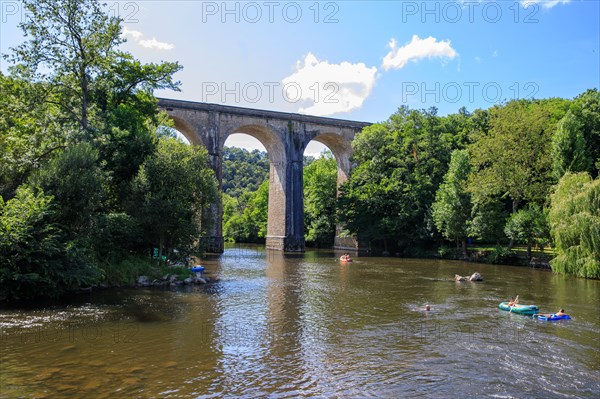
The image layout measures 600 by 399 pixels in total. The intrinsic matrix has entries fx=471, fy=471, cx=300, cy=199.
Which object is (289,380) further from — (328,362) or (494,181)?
(494,181)

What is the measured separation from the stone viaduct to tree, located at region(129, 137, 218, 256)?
1529 centimetres

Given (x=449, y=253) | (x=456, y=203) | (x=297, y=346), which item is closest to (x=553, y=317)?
(x=297, y=346)

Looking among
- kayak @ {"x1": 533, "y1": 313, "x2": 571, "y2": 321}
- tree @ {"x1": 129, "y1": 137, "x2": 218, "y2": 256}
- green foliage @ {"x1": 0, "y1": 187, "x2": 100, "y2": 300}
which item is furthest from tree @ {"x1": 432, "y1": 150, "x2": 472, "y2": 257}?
green foliage @ {"x1": 0, "y1": 187, "x2": 100, "y2": 300}

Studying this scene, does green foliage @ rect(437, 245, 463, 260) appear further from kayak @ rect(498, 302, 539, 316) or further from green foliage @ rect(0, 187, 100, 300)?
green foliage @ rect(0, 187, 100, 300)

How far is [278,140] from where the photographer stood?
143ft

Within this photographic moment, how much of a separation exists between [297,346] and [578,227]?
18172 millimetres

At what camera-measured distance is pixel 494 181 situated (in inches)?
1242

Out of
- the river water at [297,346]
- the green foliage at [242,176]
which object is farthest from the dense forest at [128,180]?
the green foliage at [242,176]

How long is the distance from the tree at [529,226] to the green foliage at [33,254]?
79.9ft

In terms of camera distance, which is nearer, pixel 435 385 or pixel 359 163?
pixel 435 385

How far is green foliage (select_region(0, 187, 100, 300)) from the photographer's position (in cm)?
1370

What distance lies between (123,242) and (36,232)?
16.9ft

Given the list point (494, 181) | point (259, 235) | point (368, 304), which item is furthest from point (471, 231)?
point (259, 235)

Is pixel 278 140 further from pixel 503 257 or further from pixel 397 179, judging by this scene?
pixel 503 257
